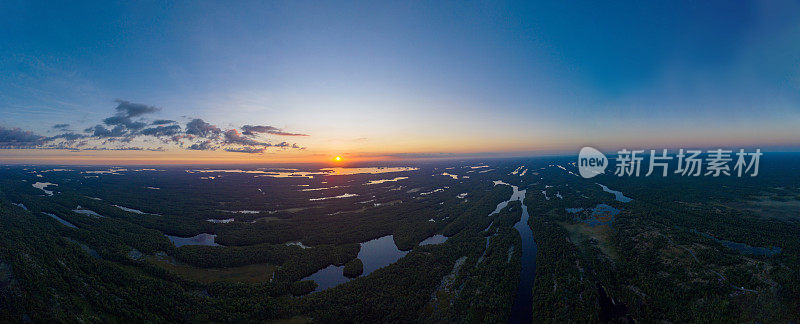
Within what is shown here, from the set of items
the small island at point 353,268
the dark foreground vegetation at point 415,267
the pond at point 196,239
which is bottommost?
the pond at point 196,239

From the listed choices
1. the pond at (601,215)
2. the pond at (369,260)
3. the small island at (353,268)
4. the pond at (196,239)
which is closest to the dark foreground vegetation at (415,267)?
the small island at (353,268)

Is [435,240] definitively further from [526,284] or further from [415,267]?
[526,284]

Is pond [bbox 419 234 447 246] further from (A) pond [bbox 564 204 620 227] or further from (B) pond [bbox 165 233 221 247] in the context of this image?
(B) pond [bbox 165 233 221 247]

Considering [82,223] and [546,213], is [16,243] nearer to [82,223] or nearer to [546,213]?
[82,223]

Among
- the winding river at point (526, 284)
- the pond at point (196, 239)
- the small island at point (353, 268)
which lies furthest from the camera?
the pond at point (196, 239)

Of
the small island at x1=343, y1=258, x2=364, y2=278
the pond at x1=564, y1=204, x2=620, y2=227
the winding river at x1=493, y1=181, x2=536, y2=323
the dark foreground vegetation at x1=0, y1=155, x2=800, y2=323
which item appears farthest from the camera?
the pond at x1=564, y1=204, x2=620, y2=227

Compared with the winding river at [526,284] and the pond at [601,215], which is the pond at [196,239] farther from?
the pond at [601,215]

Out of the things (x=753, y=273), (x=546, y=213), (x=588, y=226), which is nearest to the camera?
(x=753, y=273)

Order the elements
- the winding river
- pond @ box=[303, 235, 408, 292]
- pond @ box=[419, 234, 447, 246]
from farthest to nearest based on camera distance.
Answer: pond @ box=[419, 234, 447, 246]
pond @ box=[303, 235, 408, 292]
the winding river

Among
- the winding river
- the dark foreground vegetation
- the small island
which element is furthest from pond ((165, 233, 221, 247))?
the winding river

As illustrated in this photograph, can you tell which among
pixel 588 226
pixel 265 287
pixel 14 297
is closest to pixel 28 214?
pixel 14 297

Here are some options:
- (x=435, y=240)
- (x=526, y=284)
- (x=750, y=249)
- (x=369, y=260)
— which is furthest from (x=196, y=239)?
(x=750, y=249)
